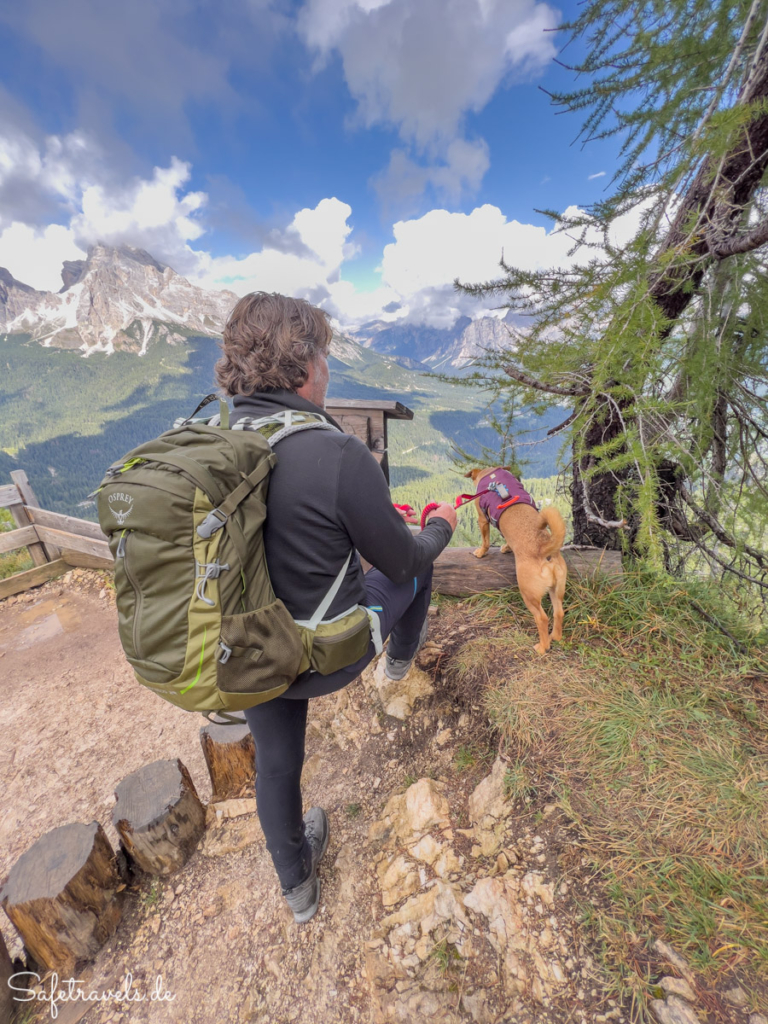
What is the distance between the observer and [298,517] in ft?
5.05

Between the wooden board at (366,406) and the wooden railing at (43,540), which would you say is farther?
the wooden railing at (43,540)

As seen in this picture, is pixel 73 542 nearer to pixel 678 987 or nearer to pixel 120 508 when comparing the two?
pixel 120 508

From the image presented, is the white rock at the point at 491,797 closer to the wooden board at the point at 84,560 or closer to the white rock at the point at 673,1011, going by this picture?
the white rock at the point at 673,1011

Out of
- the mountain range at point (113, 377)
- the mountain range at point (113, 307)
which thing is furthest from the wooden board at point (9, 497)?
the mountain range at point (113, 307)

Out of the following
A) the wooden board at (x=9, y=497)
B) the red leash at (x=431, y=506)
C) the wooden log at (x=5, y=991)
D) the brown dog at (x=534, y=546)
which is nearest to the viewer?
the wooden log at (x=5, y=991)

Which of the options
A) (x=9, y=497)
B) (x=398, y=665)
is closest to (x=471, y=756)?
(x=398, y=665)

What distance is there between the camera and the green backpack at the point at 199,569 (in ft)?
4.41

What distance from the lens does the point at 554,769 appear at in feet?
6.95

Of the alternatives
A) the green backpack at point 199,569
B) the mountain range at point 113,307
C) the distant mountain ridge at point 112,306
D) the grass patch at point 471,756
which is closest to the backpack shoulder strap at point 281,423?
the green backpack at point 199,569

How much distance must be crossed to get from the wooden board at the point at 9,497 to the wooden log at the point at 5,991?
6807 millimetres

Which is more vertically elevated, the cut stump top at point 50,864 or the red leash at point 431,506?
the red leash at point 431,506

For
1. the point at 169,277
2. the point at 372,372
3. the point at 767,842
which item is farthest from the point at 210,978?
the point at 169,277

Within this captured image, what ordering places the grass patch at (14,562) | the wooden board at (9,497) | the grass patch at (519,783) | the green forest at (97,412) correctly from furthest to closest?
1. the green forest at (97,412)
2. the grass patch at (14,562)
3. the wooden board at (9,497)
4. the grass patch at (519,783)

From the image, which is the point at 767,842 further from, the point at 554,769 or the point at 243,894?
the point at 243,894
